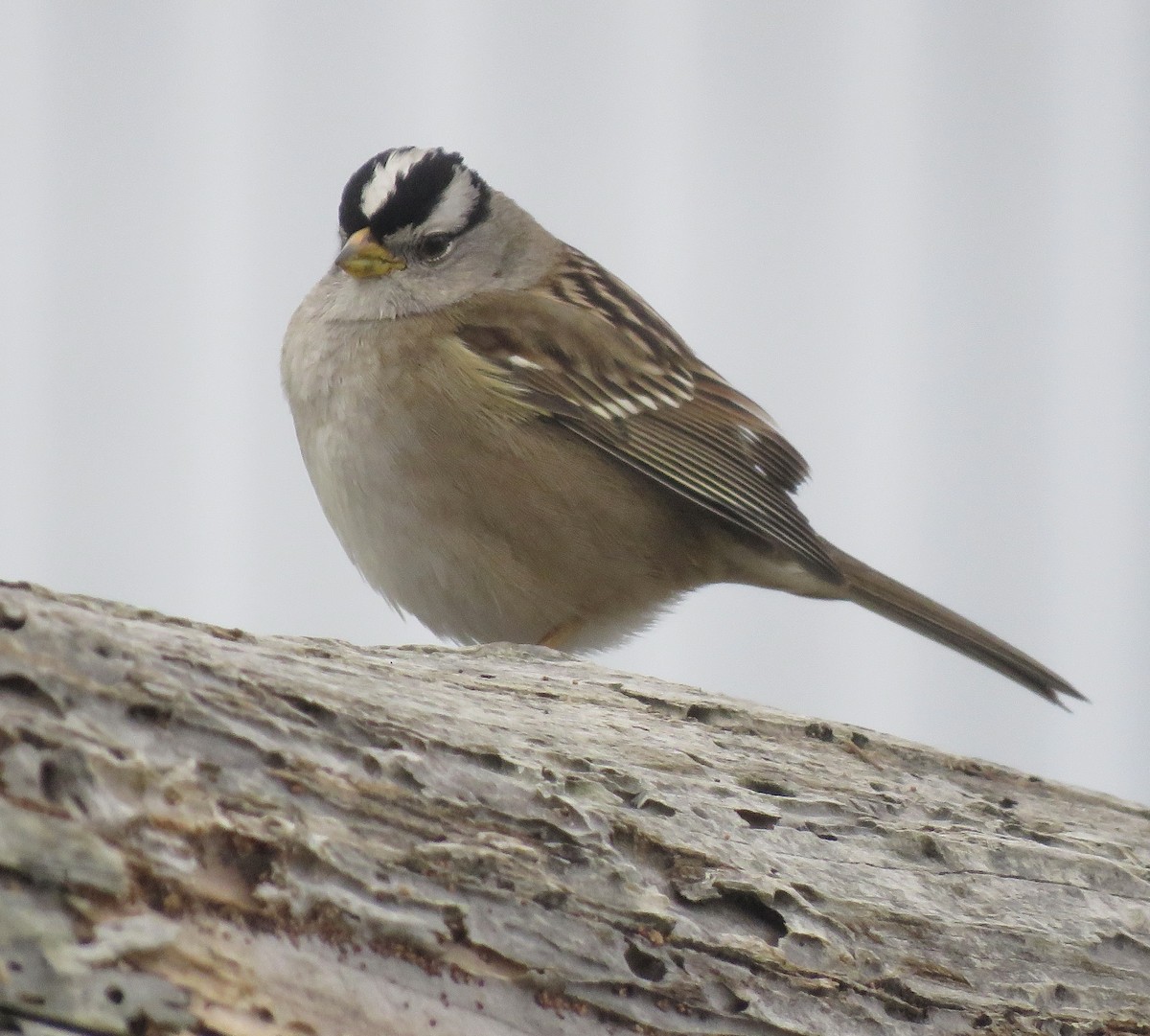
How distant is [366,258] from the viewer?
15.1ft

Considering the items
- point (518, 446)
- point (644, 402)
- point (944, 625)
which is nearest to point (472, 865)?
point (518, 446)

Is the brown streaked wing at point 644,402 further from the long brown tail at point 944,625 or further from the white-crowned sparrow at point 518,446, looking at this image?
the long brown tail at point 944,625

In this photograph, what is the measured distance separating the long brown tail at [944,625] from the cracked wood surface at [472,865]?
5.79 ft

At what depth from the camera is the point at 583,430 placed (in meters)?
4.55

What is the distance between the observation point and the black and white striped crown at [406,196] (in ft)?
15.2

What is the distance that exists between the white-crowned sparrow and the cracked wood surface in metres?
1.12

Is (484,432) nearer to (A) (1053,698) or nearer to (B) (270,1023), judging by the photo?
(A) (1053,698)

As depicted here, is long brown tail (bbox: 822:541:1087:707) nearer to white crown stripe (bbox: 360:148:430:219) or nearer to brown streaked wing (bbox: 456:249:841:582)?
brown streaked wing (bbox: 456:249:841:582)

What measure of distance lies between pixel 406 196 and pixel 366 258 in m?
0.24

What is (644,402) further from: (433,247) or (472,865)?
(472,865)

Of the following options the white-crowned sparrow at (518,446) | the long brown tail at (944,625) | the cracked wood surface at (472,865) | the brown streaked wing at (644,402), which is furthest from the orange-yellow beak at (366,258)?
the cracked wood surface at (472,865)

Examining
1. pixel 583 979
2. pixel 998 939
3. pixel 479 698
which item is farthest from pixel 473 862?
pixel 998 939

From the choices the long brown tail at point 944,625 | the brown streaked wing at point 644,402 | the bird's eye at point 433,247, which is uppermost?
the bird's eye at point 433,247

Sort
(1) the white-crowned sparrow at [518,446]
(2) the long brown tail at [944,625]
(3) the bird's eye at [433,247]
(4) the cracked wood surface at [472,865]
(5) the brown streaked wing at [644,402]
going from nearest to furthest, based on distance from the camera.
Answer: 1. (4) the cracked wood surface at [472,865]
2. (1) the white-crowned sparrow at [518,446]
3. (5) the brown streaked wing at [644,402]
4. (3) the bird's eye at [433,247]
5. (2) the long brown tail at [944,625]
